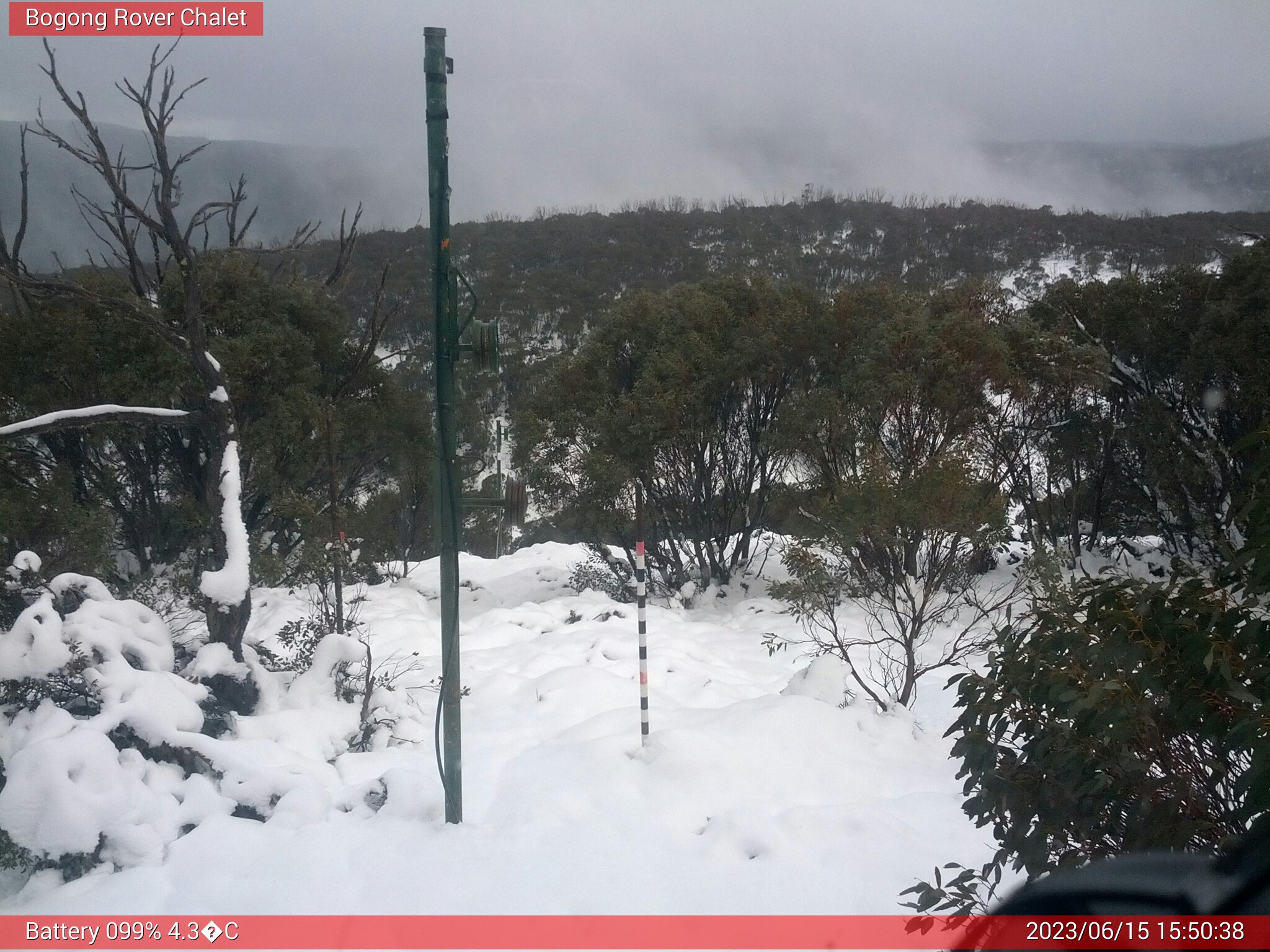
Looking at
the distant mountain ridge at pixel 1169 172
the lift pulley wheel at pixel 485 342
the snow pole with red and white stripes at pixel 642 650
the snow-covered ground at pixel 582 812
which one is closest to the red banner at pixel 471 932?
the snow-covered ground at pixel 582 812

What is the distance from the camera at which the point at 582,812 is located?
4168mm

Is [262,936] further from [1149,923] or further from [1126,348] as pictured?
[1126,348]

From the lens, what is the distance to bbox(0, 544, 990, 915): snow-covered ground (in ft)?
11.0

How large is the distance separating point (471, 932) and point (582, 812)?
44.1 inches

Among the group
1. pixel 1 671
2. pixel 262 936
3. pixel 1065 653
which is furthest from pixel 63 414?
pixel 1065 653

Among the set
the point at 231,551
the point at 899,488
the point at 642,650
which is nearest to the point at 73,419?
the point at 231,551

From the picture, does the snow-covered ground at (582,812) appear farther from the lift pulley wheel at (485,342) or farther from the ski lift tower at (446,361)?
the lift pulley wheel at (485,342)

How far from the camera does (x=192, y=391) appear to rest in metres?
8.16

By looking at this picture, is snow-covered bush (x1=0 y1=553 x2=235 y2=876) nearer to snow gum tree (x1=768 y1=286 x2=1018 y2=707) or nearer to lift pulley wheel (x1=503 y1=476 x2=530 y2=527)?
lift pulley wheel (x1=503 y1=476 x2=530 y2=527)

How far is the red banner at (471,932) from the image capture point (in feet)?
9.91

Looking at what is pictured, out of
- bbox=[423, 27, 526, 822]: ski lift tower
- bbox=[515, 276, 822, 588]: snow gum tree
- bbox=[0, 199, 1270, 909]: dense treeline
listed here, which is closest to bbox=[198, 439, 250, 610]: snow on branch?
bbox=[0, 199, 1270, 909]: dense treeline

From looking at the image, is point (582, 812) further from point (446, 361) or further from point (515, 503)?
point (446, 361)

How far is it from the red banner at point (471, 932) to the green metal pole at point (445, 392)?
94 cm

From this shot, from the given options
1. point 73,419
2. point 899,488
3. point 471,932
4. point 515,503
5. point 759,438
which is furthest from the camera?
point 759,438
